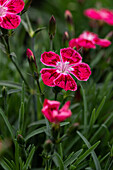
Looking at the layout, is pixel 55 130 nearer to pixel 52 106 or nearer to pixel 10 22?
pixel 52 106

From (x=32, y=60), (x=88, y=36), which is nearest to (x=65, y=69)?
(x=32, y=60)

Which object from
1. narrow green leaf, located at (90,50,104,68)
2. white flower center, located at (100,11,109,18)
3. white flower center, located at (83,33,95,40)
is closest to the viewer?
white flower center, located at (83,33,95,40)

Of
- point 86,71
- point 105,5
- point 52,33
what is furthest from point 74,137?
point 105,5

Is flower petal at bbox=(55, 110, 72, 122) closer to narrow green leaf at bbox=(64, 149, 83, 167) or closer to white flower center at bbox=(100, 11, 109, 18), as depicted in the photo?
narrow green leaf at bbox=(64, 149, 83, 167)

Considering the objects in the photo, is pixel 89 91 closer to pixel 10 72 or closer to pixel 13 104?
pixel 13 104

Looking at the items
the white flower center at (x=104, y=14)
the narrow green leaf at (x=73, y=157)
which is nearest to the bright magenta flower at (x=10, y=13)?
the narrow green leaf at (x=73, y=157)

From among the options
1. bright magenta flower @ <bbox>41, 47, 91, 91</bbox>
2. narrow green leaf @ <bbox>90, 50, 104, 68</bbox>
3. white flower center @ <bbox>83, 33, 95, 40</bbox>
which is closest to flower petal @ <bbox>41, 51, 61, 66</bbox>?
bright magenta flower @ <bbox>41, 47, 91, 91</bbox>
